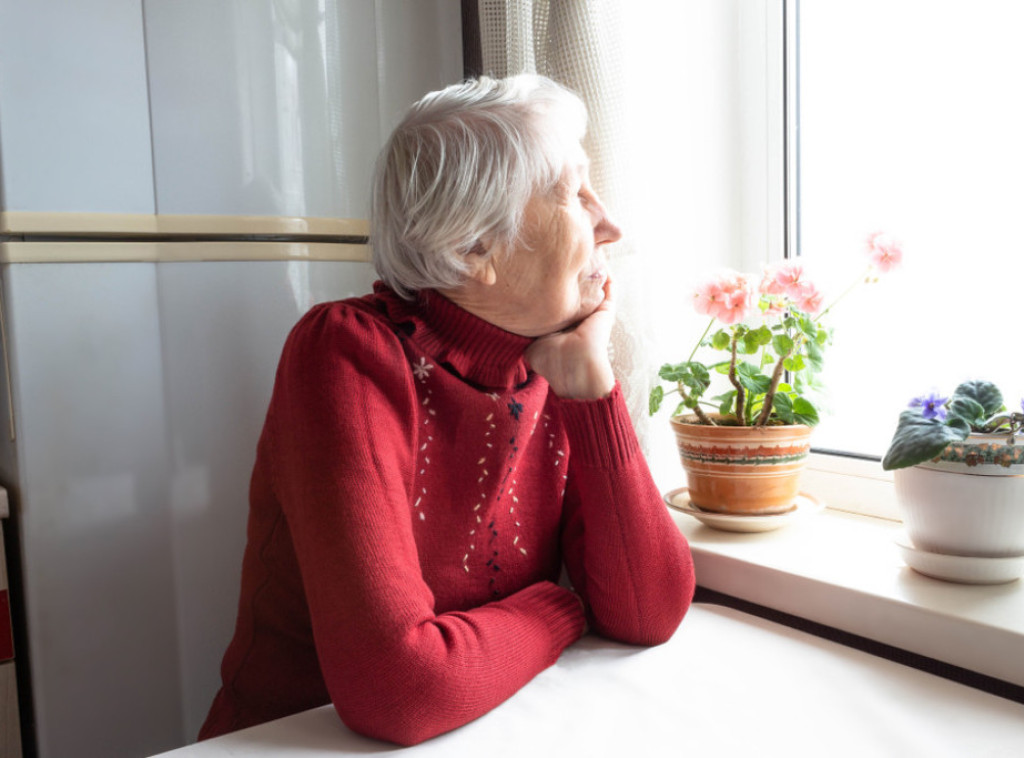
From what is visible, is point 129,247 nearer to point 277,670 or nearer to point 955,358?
point 277,670

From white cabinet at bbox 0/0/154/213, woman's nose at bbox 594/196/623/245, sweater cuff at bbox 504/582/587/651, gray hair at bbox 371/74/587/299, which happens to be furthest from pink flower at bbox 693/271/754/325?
white cabinet at bbox 0/0/154/213

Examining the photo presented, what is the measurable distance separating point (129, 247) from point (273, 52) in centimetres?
37

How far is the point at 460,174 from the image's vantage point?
100cm

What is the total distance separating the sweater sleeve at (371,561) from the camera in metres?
0.85

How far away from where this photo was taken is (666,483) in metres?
1.51

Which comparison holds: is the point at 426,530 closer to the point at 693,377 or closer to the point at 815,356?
the point at 693,377

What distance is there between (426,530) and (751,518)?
52 centimetres

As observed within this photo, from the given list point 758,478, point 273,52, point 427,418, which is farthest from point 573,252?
point 273,52

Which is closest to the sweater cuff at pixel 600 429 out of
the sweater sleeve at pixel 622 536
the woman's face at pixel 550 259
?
the sweater sleeve at pixel 622 536

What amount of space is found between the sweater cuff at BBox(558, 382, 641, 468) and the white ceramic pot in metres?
0.35

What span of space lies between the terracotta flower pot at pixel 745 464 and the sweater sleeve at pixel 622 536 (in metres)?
0.20

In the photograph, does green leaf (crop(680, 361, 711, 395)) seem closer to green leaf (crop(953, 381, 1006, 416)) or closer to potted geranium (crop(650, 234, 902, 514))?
potted geranium (crop(650, 234, 902, 514))

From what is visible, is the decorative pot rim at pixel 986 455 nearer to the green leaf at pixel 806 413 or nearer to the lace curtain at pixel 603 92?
the green leaf at pixel 806 413

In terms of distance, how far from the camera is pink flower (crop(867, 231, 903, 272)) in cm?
121
